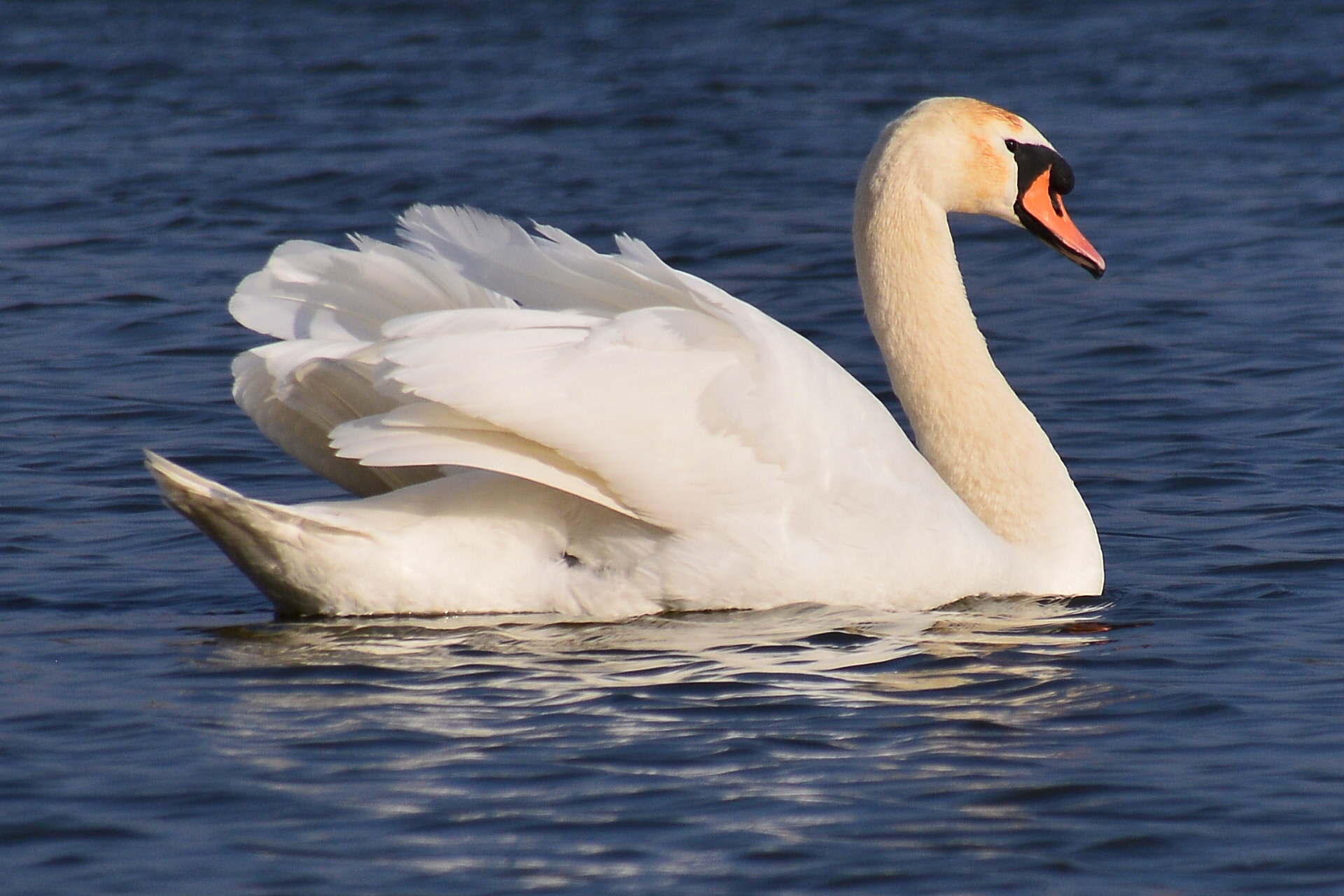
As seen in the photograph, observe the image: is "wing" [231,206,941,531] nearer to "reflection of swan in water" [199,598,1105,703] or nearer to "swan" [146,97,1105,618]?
"swan" [146,97,1105,618]

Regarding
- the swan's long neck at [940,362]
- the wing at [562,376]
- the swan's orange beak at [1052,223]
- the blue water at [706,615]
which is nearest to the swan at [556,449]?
the wing at [562,376]

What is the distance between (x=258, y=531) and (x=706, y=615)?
1291 mm

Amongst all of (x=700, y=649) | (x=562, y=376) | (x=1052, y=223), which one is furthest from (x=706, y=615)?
(x=1052, y=223)

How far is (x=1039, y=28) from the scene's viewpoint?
20.5 m

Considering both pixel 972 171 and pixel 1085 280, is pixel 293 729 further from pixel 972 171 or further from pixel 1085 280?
pixel 1085 280

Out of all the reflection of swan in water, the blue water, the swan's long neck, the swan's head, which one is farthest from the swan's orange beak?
the reflection of swan in water

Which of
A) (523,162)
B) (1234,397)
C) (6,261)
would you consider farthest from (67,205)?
(1234,397)

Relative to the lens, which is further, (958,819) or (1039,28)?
(1039,28)

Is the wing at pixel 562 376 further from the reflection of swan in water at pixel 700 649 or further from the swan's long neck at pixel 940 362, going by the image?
the swan's long neck at pixel 940 362

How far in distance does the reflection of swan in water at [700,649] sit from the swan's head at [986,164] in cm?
149

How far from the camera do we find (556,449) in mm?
5688

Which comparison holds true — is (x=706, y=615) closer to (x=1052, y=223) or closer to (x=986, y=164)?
(x=986, y=164)

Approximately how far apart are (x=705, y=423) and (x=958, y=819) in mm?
1566

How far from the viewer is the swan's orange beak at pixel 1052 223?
7.24 m
